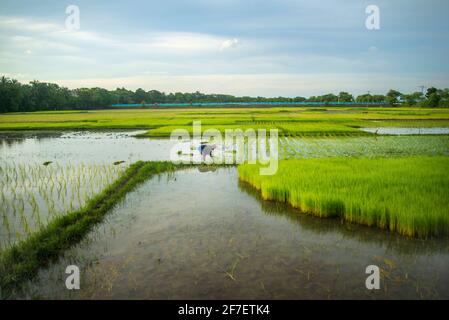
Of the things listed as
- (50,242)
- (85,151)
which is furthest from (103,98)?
(50,242)

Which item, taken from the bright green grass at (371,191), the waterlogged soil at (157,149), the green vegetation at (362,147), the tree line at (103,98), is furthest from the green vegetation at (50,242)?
the tree line at (103,98)

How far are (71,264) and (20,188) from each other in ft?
16.6

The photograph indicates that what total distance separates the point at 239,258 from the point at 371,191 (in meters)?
3.58

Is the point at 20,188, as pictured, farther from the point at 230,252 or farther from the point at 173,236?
the point at 230,252

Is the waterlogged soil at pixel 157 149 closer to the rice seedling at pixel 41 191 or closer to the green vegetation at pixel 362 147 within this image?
the green vegetation at pixel 362 147

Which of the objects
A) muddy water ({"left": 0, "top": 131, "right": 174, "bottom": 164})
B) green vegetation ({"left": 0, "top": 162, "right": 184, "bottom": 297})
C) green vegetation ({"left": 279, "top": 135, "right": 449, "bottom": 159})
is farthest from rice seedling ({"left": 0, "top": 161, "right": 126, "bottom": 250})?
green vegetation ({"left": 279, "top": 135, "right": 449, "bottom": 159})

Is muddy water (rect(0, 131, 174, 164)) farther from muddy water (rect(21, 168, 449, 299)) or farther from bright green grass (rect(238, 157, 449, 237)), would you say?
muddy water (rect(21, 168, 449, 299))

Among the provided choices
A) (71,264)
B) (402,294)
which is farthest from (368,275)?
(71,264)

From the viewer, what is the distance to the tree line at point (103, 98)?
5131 centimetres

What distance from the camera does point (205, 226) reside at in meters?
5.82

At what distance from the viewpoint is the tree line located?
5131 centimetres

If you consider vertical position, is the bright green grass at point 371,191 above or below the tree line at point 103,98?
below

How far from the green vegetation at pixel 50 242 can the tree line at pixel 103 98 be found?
52.6 metres

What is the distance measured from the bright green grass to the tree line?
54.2m
